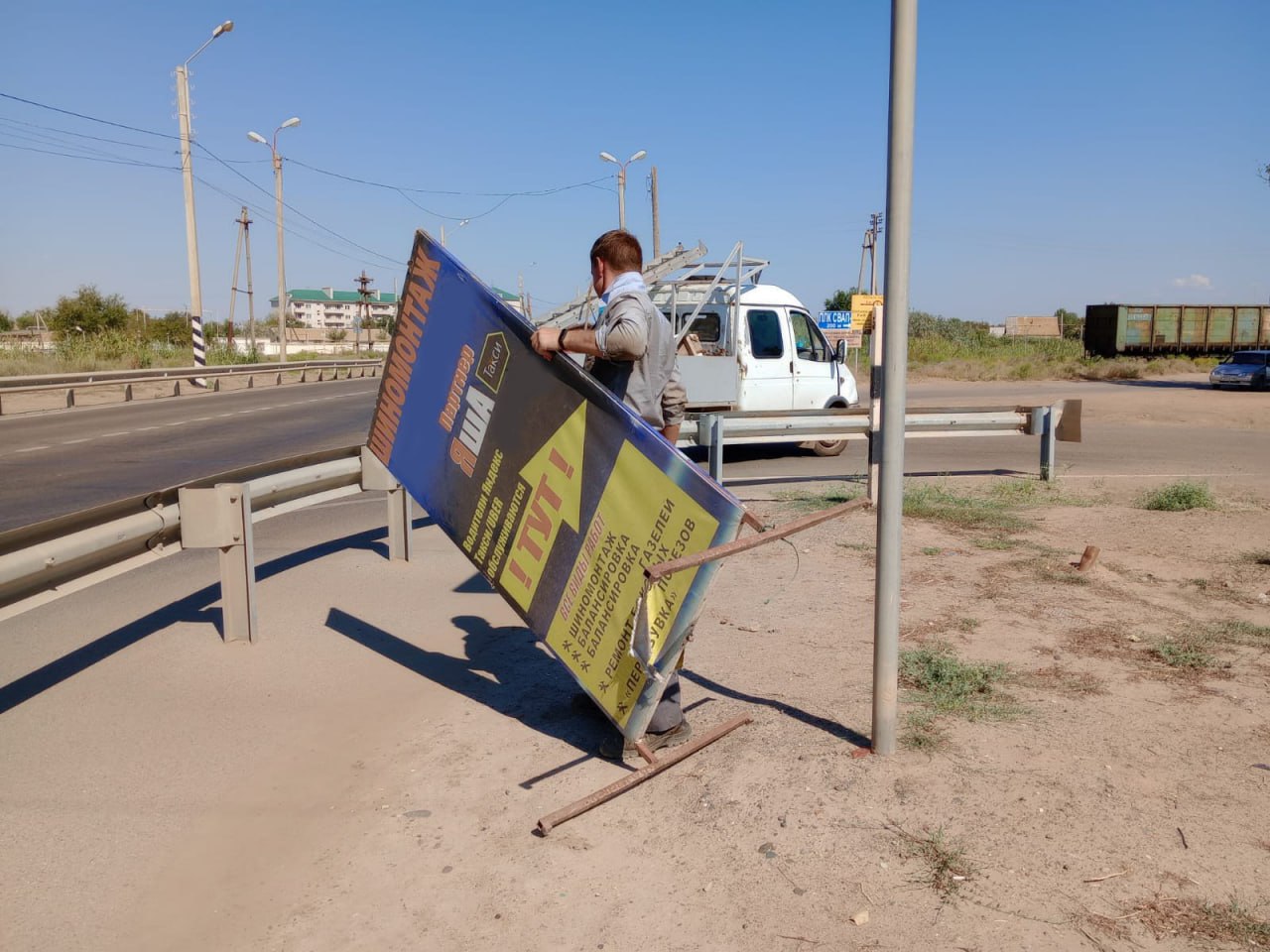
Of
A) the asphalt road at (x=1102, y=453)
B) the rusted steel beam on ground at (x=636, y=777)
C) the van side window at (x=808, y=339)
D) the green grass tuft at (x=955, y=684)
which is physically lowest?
the asphalt road at (x=1102, y=453)

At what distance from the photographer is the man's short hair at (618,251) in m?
4.07

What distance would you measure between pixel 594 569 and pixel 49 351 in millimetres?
43690

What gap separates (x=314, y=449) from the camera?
1580 centimetres

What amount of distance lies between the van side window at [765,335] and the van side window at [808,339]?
302 millimetres

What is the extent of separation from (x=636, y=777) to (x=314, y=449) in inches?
520

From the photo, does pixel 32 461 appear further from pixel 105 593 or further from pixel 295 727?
pixel 295 727

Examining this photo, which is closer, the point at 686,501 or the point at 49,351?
the point at 686,501

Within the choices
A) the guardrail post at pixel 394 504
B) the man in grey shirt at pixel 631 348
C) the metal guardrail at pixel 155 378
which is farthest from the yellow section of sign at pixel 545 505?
the metal guardrail at pixel 155 378

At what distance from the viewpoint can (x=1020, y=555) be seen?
744 centimetres

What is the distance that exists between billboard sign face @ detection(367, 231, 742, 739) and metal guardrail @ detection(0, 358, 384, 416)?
72.2 feet

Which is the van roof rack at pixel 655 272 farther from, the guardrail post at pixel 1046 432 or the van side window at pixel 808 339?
the guardrail post at pixel 1046 432

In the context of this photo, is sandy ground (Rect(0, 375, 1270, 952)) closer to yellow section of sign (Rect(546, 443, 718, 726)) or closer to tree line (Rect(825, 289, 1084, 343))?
yellow section of sign (Rect(546, 443, 718, 726))

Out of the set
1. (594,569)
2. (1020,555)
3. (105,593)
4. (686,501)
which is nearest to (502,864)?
(594,569)

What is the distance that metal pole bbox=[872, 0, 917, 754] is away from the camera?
348cm
